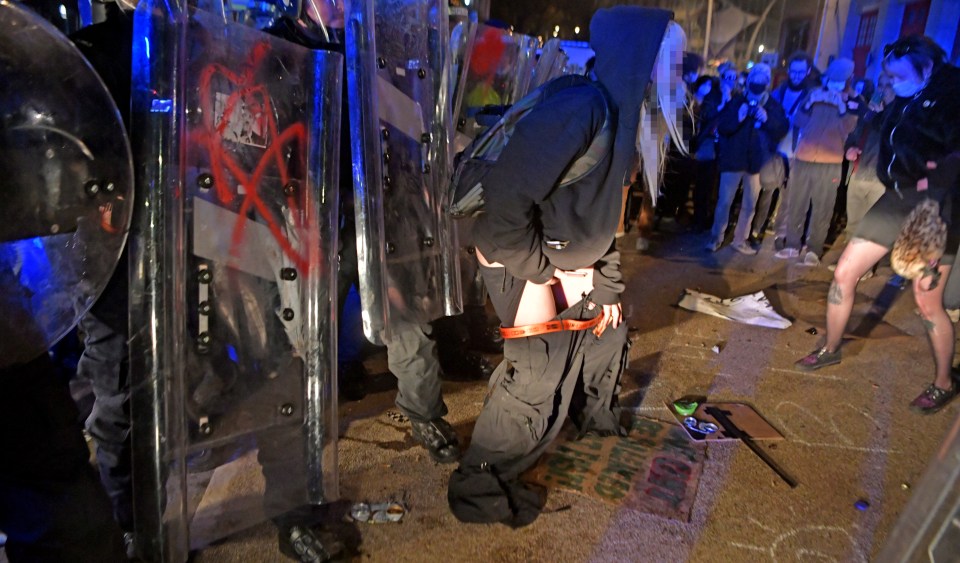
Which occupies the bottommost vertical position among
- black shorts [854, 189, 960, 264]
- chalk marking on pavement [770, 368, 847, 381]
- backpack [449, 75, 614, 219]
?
chalk marking on pavement [770, 368, 847, 381]

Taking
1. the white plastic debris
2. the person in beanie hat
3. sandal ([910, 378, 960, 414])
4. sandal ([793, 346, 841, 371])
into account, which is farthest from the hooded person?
the person in beanie hat

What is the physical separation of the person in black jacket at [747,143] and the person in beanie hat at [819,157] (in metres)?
0.33

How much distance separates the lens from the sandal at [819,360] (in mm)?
3744

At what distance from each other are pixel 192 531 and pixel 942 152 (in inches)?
163

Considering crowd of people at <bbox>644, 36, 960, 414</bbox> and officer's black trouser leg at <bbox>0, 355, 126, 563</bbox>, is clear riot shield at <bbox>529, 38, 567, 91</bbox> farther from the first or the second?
officer's black trouser leg at <bbox>0, 355, 126, 563</bbox>

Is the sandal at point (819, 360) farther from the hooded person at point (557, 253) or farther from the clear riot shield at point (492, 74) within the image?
the clear riot shield at point (492, 74)

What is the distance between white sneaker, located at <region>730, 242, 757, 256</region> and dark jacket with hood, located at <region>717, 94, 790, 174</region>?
2.84 ft

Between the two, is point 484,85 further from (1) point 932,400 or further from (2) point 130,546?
(1) point 932,400

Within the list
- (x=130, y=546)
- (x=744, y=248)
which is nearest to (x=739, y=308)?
(x=744, y=248)

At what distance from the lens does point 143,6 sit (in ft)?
4.68

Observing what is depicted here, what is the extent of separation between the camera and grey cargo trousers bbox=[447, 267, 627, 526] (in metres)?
2.32

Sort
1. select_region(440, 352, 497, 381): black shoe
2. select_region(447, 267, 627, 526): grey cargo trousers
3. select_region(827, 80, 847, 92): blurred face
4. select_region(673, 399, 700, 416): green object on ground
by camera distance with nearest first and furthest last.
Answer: select_region(447, 267, 627, 526): grey cargo trousers
select_region(673, 399, 700, 416): green object on ground
select_region(440, 352, 497, 381): black shoe
select_region(827, 80, 847, 92): blurred face

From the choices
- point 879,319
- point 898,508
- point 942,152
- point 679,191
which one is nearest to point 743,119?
point 679,191

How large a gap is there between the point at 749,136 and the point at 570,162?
582 cm
